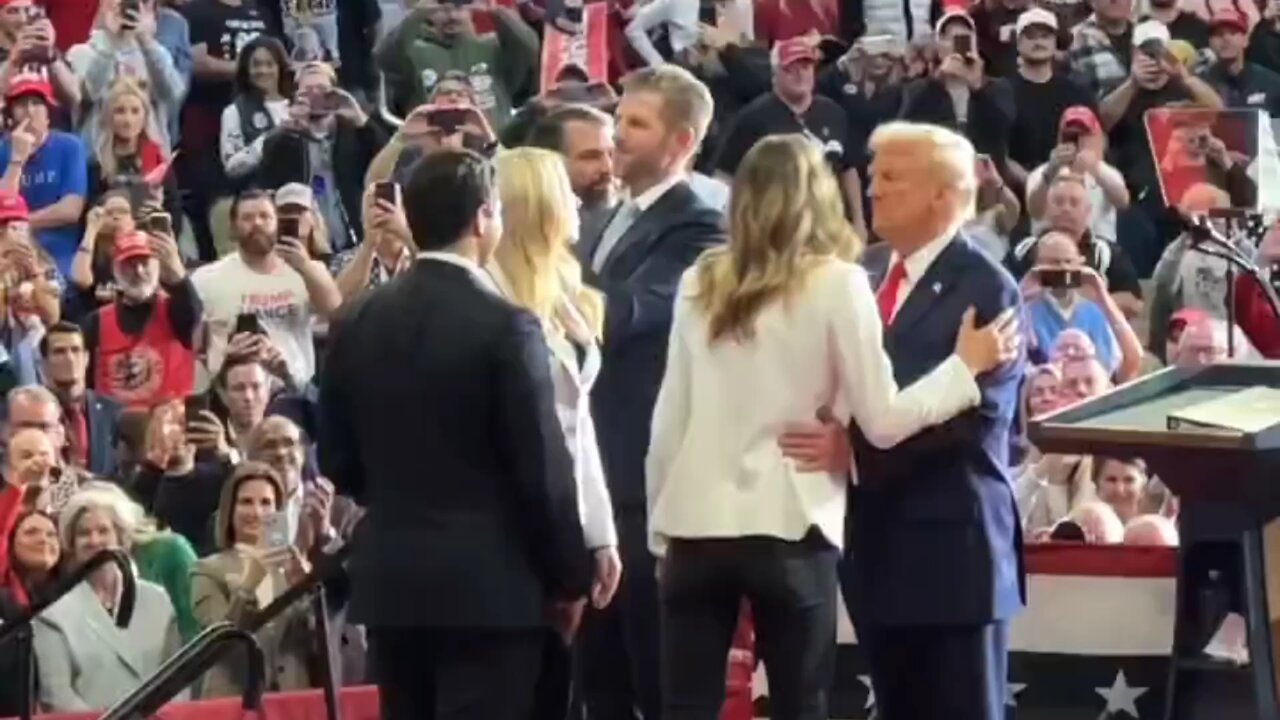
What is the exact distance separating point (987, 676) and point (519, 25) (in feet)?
28.6

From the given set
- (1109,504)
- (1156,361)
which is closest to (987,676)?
(1109,504)

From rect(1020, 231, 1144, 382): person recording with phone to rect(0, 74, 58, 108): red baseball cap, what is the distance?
4.38 m

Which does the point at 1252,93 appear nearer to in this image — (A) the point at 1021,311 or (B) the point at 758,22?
(B) the point at 758,22

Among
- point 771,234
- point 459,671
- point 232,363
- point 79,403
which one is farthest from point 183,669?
point 79,403

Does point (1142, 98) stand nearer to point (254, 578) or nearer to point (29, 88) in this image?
point (29, 88)

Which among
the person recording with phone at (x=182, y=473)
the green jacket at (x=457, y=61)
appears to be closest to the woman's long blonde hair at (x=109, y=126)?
the green jacket at (x=457, y=61)

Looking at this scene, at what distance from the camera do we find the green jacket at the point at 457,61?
44.8 ft

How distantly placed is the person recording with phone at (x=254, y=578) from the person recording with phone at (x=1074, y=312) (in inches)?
111

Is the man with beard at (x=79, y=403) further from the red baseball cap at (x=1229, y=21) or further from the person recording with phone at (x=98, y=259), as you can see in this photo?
the red baseball cap at (x=1229, y=21)

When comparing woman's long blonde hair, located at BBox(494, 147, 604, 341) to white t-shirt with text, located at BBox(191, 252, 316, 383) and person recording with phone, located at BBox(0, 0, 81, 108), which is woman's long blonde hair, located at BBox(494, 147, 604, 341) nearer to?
white t-shirt with text, located at BBox(191, 252, 316, 383)

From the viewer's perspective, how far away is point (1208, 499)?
5.42 metres

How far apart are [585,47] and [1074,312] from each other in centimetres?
443

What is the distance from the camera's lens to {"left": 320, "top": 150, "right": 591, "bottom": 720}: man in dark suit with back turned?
527 centimetres

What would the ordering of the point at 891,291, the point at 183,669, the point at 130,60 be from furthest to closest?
the point at 130,60 → the point at 183,669 → the point at 891,291
